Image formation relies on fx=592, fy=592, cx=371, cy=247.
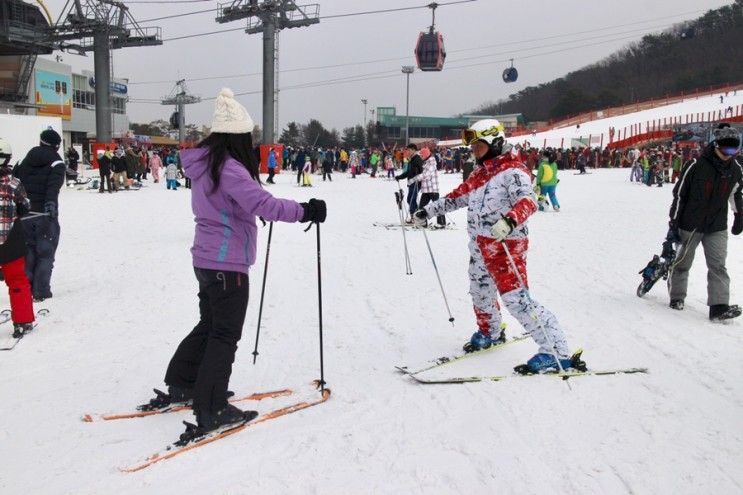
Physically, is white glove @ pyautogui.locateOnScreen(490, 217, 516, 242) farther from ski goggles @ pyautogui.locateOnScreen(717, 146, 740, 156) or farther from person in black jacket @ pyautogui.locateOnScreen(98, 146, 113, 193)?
person in black jacket @ pyautogui.locateOnScreen(98, 146, 113, 193)

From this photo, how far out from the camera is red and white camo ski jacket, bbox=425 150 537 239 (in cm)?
398

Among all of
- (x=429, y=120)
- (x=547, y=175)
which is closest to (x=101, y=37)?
(x=547, y=175)

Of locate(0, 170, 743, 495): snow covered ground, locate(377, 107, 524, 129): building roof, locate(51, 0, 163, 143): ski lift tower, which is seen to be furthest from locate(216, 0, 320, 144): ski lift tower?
locate(377, 107, 524, 129): building roof

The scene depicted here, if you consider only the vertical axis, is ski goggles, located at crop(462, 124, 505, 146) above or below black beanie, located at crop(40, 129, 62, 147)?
below

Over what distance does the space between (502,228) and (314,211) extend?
1.24 metres

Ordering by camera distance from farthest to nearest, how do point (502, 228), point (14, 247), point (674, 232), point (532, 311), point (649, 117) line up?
point (649, 117) < point (674, 232) < point (14, 247) < point (532, 311) < point (502, 228)

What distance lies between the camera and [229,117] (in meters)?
3.16

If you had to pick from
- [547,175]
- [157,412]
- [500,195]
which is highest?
[547,175]

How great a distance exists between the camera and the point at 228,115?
3.16 m

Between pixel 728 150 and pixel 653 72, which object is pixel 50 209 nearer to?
pixel 728 150

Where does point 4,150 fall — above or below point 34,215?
above

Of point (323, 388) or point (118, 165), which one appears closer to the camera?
point (323, 388)

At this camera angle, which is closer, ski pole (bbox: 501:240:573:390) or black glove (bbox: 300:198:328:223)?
black glove (bbox: 300:198:328:223)

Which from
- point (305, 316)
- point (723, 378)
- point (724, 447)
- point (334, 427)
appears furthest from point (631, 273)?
point (334, 427)
